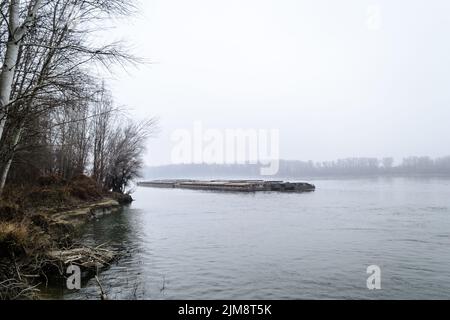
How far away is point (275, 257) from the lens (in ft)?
51.5

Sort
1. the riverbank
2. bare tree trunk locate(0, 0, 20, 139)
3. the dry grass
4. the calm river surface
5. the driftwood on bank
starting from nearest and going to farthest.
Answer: bare tree trunk locate(0, 0, 20, 139), the riverbank, the calm river surface, the dry grass, the driftwood on bank

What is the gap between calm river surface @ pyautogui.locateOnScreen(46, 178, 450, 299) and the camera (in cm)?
1127

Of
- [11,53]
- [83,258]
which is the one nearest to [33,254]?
[83,258]

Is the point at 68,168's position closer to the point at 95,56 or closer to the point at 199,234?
the point at 199,234

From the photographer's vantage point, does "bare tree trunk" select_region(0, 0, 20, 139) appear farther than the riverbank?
No

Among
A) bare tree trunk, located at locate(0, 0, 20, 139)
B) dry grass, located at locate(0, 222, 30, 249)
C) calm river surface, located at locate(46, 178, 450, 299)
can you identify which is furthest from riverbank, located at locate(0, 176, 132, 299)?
bare tree trunk, located at locate(0, 0, 20, 139)

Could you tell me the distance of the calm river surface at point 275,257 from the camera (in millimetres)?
11266

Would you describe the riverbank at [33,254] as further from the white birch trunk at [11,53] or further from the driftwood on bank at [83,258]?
the white birch trunk at [11,53]

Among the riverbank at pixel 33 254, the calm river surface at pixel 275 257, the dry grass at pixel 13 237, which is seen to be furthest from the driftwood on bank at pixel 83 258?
the dry grass at pixel 13 237

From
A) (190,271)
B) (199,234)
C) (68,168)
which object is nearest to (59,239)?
(190,271)

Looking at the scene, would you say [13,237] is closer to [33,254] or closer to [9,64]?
[33,254]

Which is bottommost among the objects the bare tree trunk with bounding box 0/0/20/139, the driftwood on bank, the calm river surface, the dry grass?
the calm river surface

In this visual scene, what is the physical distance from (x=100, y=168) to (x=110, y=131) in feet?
16.4

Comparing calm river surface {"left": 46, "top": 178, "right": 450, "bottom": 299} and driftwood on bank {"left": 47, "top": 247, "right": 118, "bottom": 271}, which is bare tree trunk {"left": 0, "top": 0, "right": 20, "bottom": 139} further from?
driftwood on bank {"left": 47, "top": 247, "right": 118, "bottom": 271}
